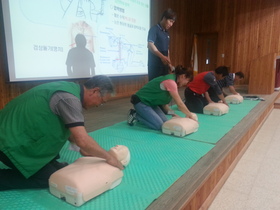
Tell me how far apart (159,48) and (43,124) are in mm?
2123

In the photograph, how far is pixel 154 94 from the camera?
2438 mm

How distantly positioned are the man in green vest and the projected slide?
2.04 m

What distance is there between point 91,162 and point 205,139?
1209 millimetres

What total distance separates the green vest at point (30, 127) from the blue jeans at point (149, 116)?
4.42 ft

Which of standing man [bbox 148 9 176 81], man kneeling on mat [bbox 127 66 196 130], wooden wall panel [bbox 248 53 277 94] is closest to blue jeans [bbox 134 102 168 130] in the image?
man kneeling on mat [bbox 127 66 196 130]

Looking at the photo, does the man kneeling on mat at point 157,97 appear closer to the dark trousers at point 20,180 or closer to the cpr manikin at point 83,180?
the cpr manikin at point 83,180

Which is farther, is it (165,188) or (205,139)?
(205,139)

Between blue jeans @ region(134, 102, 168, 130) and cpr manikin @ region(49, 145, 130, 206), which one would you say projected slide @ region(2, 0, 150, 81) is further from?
cpr manikin @ region(49, 145, 130, 206)

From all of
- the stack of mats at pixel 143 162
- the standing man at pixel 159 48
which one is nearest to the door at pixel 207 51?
the standing man at pixel 159 48

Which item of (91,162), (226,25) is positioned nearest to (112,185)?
(91,162)

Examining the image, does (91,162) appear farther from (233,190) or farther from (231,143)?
(231,143)

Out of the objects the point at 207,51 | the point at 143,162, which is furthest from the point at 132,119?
the point at 207,51

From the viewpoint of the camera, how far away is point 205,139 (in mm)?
2104

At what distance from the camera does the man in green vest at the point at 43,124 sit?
107 cm
